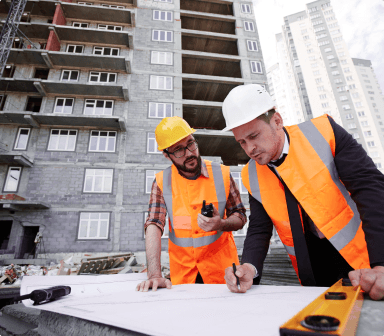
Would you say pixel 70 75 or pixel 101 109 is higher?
pixel 70 75

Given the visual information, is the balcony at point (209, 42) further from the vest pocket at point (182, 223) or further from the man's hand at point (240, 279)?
the man's hand at point (240, 279)

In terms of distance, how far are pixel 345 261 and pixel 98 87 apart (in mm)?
16324

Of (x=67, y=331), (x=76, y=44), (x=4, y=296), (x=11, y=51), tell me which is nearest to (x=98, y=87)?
(x=76, y=44)

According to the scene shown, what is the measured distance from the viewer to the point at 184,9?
21172 millimetres

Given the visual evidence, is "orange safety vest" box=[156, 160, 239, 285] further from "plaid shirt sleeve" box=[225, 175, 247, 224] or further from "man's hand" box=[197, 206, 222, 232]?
"man's hand" box=[197, 206, 222, 232]

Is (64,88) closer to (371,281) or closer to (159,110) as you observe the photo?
(159,110)

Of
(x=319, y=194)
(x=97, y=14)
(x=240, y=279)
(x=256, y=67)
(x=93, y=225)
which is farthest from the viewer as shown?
(x=256, y=67)

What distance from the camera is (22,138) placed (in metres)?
14.3

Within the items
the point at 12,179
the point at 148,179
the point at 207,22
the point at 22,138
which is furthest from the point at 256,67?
the point at 12,179

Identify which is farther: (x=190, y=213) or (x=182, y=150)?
(x=182, y=150)

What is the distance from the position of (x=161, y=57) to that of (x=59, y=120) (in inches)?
354

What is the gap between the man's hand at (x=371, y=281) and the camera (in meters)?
0.78

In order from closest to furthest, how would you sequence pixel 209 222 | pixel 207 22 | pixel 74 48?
pixel 209 222 → pixel 74 48 → pixel 207 22

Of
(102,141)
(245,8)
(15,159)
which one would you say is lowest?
(15,159)
